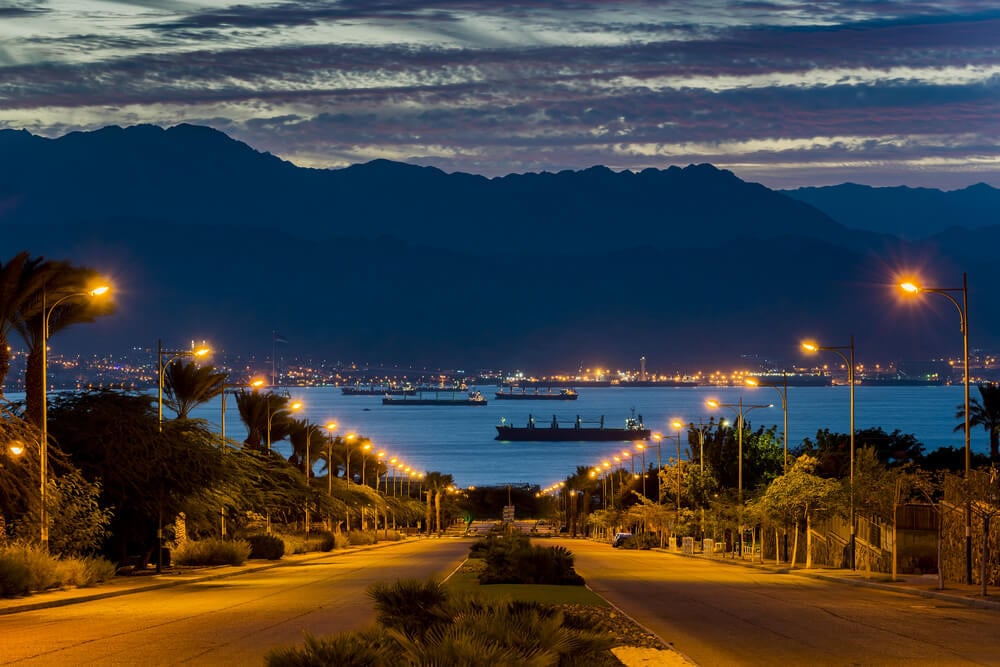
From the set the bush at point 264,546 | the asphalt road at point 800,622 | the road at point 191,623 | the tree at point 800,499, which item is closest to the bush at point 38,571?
the road at point 191,623

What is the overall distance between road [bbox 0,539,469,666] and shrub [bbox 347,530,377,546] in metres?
42.5

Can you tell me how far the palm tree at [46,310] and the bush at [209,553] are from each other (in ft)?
33.6

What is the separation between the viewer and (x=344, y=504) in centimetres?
8362

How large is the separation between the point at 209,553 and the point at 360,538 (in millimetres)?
35401

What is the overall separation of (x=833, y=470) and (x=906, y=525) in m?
33.1

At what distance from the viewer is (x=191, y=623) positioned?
89.5 ft

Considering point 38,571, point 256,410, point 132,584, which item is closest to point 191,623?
point 38,571

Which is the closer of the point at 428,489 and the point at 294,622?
the point at 294,622

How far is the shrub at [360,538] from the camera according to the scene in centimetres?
8619

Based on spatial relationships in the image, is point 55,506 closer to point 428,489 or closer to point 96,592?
point 96,592

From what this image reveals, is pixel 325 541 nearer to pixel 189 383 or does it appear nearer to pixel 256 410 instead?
pixel 256 410

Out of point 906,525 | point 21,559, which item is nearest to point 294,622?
point 21,559

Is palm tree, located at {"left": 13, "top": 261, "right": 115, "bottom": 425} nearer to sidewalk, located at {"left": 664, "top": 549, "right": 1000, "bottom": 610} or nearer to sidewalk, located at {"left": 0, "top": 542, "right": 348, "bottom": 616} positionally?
sidewalk, located at {"left": 0, "top": 542, "right": 348, "bottom": 616}

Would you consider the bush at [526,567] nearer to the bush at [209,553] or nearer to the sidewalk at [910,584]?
the sidewalk at [910,584]
